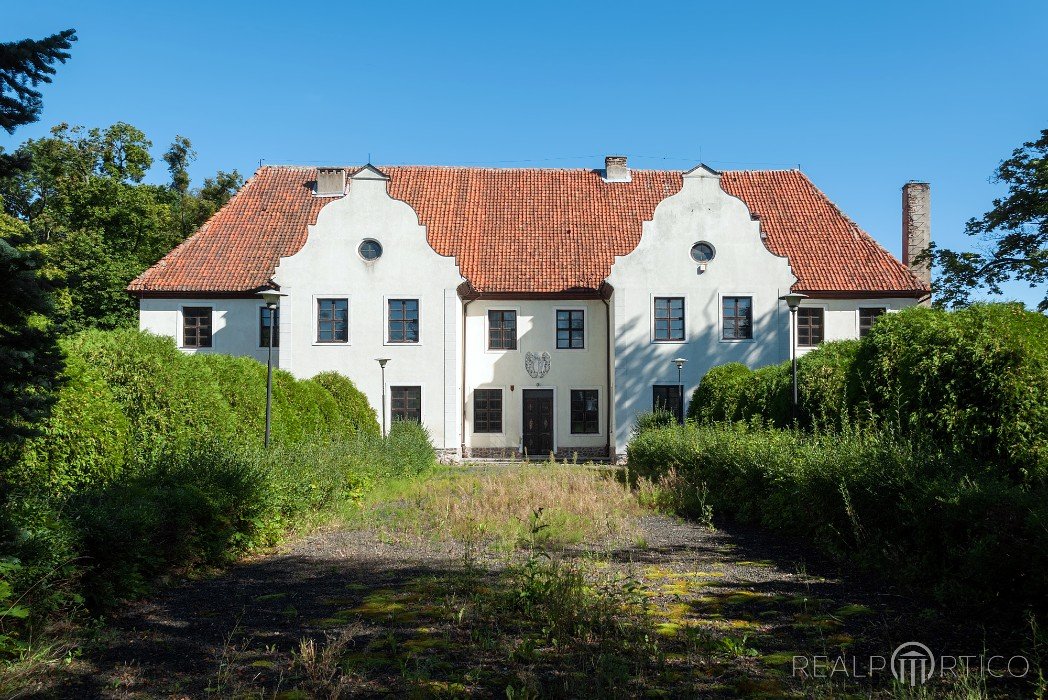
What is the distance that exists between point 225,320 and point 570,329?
503 inches

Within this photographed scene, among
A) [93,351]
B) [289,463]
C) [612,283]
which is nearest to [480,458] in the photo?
[612,283]

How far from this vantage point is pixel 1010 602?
5551mm

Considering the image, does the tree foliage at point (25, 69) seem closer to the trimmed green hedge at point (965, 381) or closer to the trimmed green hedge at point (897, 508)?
the trimmed green hedge at point (897, 508)

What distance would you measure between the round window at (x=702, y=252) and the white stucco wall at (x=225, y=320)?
15.7 metres

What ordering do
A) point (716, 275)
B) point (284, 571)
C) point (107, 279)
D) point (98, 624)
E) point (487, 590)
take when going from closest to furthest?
point (98, 624) → point (487, 590) → point (284, 571) → point (716, 275) → point (107, 279)

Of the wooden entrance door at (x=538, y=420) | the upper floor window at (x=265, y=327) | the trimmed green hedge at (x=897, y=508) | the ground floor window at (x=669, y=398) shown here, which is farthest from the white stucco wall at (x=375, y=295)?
the trimmed green hedge at (x=897, y=508)

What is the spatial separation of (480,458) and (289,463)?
16.6 m

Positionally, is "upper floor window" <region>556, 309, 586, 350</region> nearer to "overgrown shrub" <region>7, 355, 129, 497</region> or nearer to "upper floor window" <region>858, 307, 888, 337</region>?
"upper floor window" <region>858, 307, 888, 337</region>

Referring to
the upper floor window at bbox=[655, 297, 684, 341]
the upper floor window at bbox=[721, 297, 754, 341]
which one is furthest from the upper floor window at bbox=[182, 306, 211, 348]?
the upper floor window at bbox=[721, 297, 754, 341]

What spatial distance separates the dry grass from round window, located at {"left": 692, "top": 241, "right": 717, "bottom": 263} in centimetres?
1304

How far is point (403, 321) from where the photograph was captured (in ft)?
88.4

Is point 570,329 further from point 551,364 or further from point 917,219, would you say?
point 917,219

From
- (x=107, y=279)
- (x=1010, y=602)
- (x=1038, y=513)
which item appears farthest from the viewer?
(x=107, y=279)

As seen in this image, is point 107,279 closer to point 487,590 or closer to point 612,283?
point 612,283
